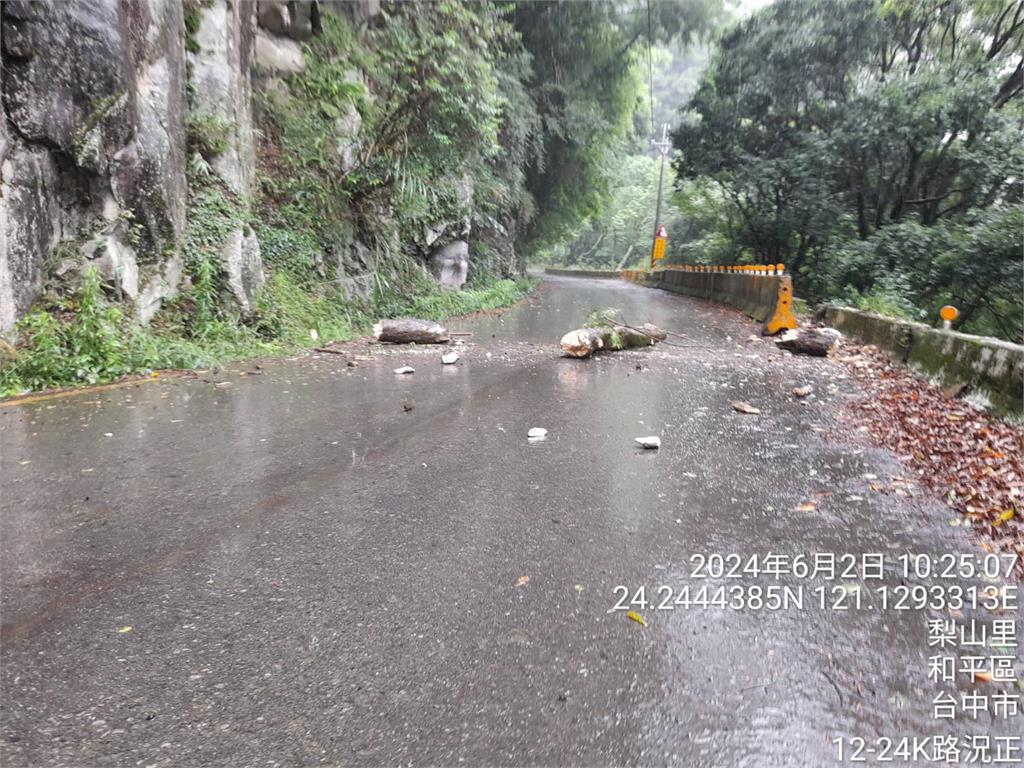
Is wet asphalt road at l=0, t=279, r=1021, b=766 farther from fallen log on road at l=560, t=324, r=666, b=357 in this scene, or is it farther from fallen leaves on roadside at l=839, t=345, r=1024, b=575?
fallen log on road at l=560, t=324, r=666, b=357

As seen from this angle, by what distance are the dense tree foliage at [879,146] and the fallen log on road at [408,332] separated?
342 inches

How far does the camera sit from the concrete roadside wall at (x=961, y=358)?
5.48 meters

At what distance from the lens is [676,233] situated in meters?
39.2

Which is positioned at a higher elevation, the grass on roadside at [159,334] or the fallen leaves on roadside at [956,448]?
the grass on roadside at [159,334]

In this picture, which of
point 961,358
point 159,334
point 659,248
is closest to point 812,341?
point 961,358

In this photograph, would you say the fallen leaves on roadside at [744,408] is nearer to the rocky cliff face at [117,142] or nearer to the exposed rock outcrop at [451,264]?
the rocky cliff face at [117,142]

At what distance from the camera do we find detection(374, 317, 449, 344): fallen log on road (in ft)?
31.6

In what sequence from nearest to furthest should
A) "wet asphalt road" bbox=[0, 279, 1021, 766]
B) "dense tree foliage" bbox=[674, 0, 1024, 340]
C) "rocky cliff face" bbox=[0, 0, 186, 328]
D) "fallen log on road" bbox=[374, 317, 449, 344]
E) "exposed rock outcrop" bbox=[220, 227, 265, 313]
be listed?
"wet asphalt road" bbox=[0, 279, 1021, 766]
"rocky cliff face" bbox=[0, 0, 186, 328]
"exposed rock outcrop" bbox=[220, 227, 265, 313]
"fallen log on road" bbox=[374, 317, 449, 344]
"dense tree foliage" bbox=[674, 0, 1024, 340]

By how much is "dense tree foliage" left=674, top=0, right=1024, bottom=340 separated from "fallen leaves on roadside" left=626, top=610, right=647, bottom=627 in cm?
1182

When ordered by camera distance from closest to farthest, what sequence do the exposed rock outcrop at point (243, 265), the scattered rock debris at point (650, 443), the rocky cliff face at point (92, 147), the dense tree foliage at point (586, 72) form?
the scattered rock debris at point (650, 443), the rocky cliff face at point (92, 147), the exposed rock outcrop at point (243, 265), the dense tree foliage at point (586, 72)

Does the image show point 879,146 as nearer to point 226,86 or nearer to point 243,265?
point 226,86

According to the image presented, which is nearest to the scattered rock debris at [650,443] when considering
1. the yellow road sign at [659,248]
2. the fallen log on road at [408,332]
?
the fallen log on road at [408,332]

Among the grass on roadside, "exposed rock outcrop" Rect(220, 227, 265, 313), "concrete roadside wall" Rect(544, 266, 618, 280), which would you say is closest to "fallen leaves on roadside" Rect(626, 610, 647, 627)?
the grass on roadside

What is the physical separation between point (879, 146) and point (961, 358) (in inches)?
511
